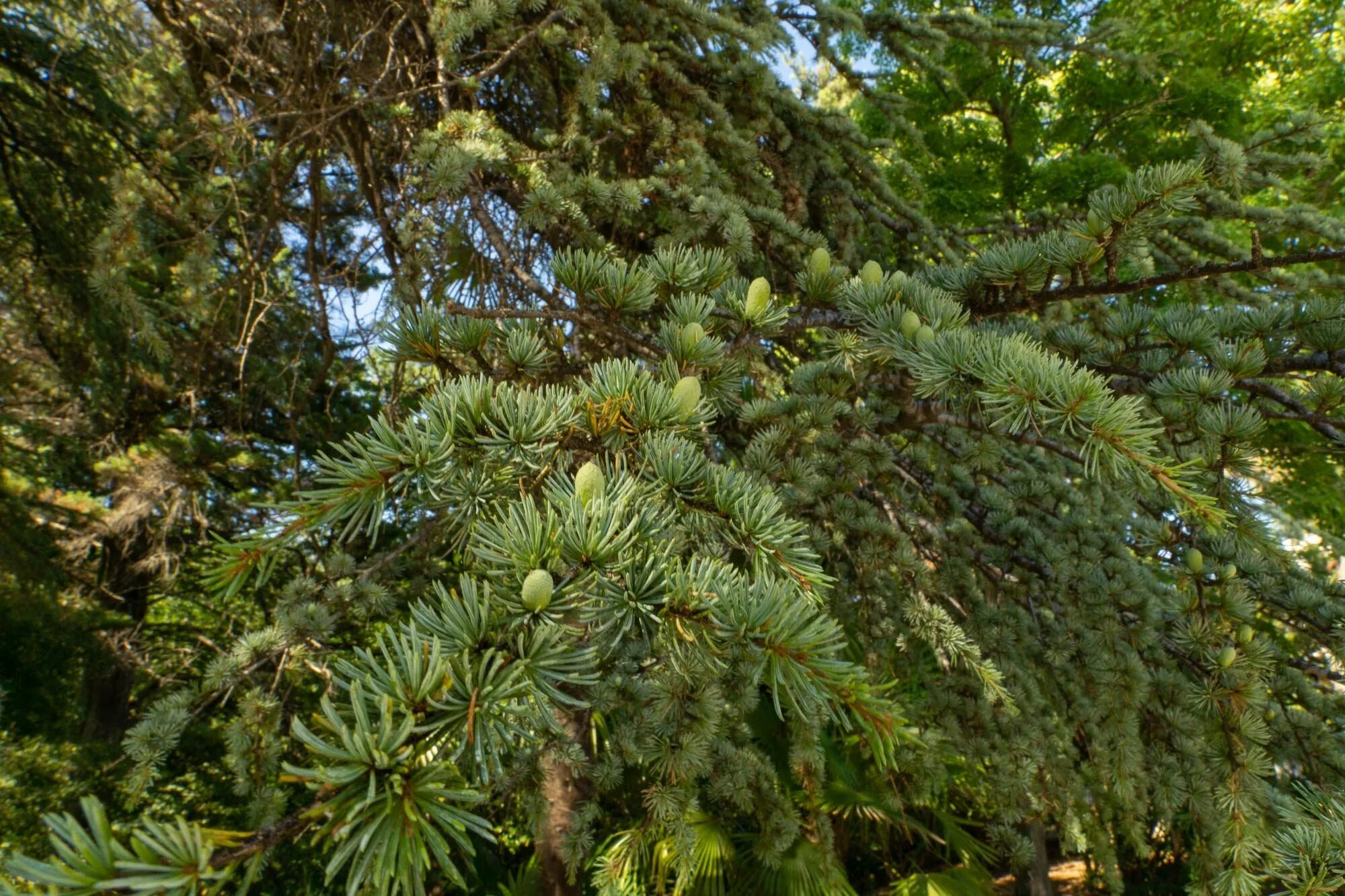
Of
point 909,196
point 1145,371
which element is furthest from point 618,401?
point 909,196

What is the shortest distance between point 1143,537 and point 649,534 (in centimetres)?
175

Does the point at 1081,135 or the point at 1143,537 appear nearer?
the point at 1143,537

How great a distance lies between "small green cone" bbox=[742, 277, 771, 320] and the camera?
3.96ft

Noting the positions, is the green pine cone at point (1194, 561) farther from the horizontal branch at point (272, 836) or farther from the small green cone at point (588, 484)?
the horizontal branch at point (272, 836)

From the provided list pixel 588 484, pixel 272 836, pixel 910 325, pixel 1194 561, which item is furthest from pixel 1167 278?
pixel 272 836

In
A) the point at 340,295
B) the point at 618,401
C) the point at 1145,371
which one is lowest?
the point at 618,401

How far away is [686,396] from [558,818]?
2.30 metres

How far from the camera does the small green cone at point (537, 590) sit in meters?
0.69

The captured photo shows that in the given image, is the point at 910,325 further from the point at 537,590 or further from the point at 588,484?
the point at 537,590

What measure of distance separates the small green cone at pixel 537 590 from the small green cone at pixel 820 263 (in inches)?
37.2

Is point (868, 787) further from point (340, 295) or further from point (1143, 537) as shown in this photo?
point (340, 295)

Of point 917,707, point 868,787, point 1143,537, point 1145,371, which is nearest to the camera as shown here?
point 1145,371

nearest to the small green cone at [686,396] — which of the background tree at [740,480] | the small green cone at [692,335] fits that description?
the background tree at [740,480]

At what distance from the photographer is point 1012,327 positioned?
187 centimetres
